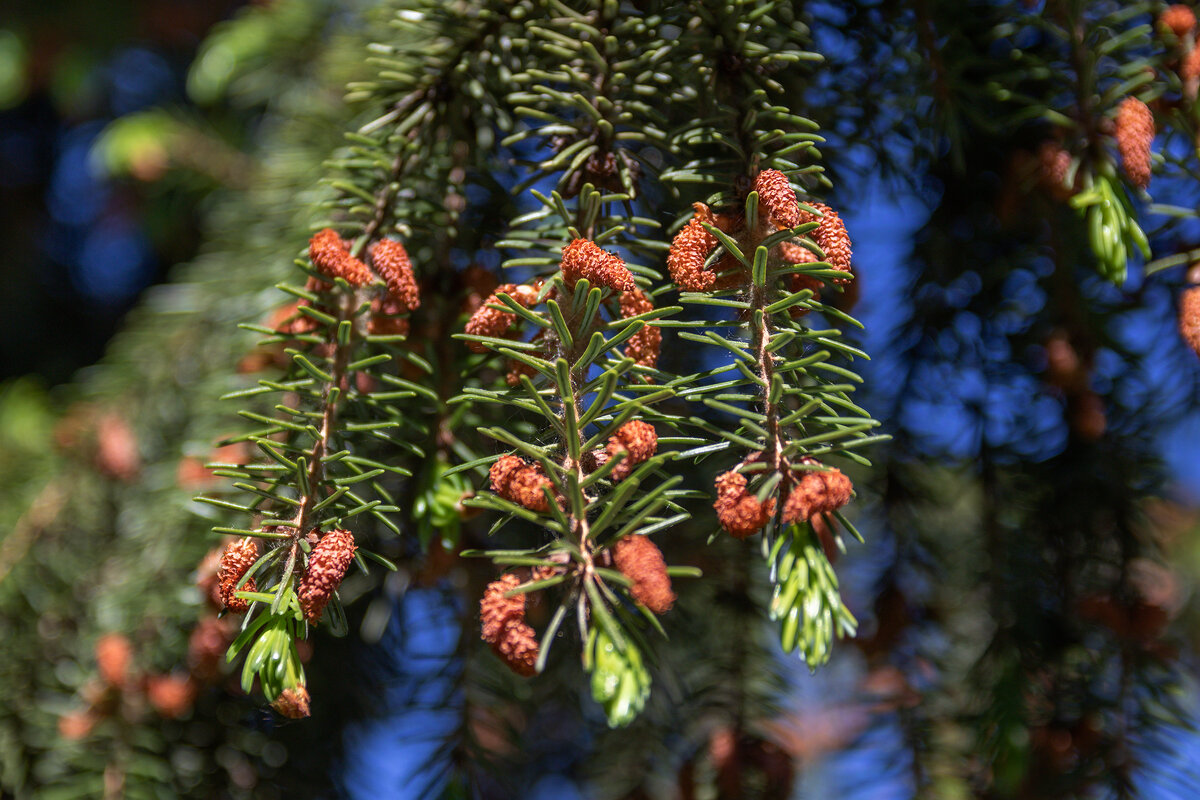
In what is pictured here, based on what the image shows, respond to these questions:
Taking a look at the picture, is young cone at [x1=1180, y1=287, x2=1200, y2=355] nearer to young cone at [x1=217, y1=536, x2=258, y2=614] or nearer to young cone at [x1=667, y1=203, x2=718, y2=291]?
young cone at [x1=667, y1=203, x2=718, y2=291]

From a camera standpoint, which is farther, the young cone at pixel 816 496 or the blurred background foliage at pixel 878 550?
the blurred background foliage at pixel 878 550

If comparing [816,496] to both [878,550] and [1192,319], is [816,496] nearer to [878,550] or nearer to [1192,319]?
[1192,319]

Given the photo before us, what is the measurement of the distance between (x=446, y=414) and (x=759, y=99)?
25cm

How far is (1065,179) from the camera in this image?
49cm

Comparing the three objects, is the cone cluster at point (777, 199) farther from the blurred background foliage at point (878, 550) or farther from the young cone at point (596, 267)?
the blurred background foliage at point (878, 550)

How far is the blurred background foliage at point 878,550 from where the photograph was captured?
0.61m

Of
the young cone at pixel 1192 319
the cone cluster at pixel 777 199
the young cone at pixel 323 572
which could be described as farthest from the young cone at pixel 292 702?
the young cone at pixel 1192 319

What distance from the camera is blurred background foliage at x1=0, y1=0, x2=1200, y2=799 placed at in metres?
0.61

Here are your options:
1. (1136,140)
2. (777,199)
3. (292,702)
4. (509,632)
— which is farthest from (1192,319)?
(292,702)

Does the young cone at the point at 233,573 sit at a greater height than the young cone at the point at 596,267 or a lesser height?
lesser

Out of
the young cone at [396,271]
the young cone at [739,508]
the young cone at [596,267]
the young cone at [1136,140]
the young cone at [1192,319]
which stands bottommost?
the young cone at [739,508]

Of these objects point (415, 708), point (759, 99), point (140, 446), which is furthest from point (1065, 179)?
point (140, 446)

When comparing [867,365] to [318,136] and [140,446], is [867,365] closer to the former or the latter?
[318,136]

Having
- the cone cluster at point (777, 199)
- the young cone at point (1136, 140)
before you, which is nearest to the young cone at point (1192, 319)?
the young cone at point (1136, 140)
